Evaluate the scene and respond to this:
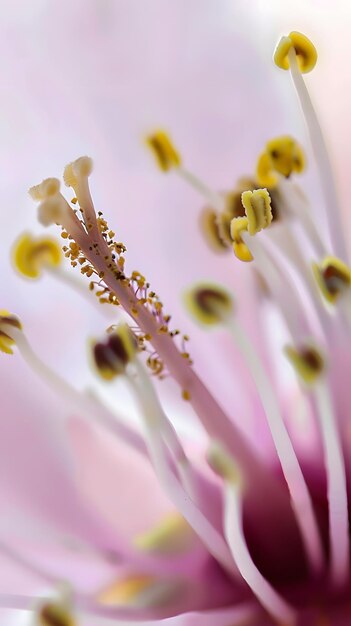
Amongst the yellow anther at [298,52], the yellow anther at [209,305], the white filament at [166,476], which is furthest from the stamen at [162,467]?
the yellow anther at [298,52]

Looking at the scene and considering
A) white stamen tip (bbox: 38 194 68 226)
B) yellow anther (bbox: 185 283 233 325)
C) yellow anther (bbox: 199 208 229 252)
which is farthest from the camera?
yellow anther (bbox: 199 208 229 252)

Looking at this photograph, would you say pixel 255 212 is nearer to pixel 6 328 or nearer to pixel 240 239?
pixel 240 239

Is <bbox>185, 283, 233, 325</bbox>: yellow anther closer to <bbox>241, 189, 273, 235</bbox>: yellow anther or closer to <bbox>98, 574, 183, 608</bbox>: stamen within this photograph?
<bbox>241, 189, 273, 235</bbox>: yellow anther

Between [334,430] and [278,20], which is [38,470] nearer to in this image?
[334,430]

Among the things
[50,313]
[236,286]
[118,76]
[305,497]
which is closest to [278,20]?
[118,76]

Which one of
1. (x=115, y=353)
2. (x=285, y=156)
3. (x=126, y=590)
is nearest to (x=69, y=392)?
(x=115, y=353)

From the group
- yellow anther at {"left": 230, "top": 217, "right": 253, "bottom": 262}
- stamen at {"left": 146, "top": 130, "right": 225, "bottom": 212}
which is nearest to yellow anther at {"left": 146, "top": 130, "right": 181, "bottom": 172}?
stamen at {"left": 146, "top": 130, "right": 225, "bottom": 212}

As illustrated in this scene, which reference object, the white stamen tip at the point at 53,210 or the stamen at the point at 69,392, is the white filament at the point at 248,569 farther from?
the white stamen tip at the point at 53,210
